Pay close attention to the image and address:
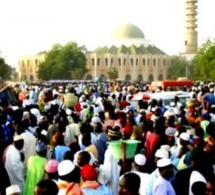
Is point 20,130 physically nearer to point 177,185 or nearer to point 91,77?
point 177,185

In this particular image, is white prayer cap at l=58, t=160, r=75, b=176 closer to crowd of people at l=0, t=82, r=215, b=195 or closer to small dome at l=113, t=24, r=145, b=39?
crowd of people at l=0, t=82, r=215, b=195

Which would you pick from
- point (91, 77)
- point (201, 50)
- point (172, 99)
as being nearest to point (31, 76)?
point (91, 77)

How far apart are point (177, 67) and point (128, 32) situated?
13387mm

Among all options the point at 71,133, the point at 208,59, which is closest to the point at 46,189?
the point at 71,133

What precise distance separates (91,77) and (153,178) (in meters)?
104

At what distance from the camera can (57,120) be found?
10.8 meters

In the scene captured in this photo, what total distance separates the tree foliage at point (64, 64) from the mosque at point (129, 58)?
15718 millimetres

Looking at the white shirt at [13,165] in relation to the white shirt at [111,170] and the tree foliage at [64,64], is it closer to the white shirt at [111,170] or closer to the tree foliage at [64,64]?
the white shirt at [111,170]

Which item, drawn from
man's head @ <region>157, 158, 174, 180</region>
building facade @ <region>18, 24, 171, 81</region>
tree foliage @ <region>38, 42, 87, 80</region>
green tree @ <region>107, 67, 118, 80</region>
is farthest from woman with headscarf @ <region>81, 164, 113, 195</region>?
building facade @ <region>18, 24, 171, 81</region>

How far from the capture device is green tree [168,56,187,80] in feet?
354

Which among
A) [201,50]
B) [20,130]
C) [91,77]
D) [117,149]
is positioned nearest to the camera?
[117,149]

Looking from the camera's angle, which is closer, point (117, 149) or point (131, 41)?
point (117, 149)

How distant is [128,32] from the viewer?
391 ft

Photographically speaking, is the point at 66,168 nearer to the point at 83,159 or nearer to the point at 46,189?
the point at 46,189
